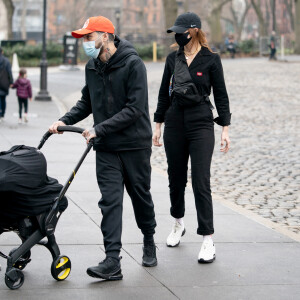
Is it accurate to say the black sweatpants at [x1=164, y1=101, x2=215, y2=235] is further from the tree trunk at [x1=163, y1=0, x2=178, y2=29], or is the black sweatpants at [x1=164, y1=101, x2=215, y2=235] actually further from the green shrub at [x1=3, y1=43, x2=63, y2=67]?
the tree trunk at [x1=163, y1=0, x2=178, y2=29]

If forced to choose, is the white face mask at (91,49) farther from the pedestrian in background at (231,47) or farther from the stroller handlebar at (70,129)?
the pedestrian in background at (231,47)

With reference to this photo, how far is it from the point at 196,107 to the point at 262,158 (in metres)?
6.48

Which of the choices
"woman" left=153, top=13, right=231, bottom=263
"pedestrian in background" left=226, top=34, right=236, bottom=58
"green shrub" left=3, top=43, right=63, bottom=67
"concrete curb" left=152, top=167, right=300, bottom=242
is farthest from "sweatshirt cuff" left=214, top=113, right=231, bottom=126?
"pedestrian in background" left=226, top=34, right=236, bottom=58

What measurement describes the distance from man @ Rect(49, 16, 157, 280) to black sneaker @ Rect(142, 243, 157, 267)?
0.32 metres

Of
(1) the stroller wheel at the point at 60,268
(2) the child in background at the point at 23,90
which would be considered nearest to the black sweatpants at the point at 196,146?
(1) the stroller wheel at the point at 60,268

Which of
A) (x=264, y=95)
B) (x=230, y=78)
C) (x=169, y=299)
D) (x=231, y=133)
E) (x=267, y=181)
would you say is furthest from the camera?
(x=230, y=78)

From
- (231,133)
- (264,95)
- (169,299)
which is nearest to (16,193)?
(169,299)

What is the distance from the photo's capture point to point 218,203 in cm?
881

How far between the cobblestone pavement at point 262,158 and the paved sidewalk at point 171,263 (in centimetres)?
67

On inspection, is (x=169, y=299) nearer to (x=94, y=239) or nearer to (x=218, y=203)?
(x=94, y=239)

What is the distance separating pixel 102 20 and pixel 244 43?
181ft

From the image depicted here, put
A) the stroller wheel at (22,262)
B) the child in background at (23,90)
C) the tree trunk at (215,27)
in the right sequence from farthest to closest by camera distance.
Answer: the tree trunk at (215,27), the child in background at (23,90), the stroller wheel at (22,262)

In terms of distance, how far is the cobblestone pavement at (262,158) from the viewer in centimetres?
902

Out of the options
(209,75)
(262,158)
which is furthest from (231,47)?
(209,75)
